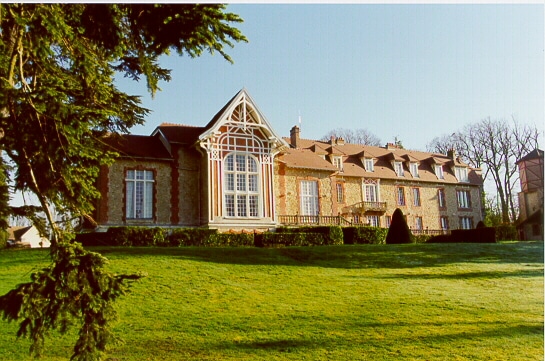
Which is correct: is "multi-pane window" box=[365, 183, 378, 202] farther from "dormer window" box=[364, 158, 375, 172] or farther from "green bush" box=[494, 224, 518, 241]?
"green bush" box=[494, 224, 518, 241]

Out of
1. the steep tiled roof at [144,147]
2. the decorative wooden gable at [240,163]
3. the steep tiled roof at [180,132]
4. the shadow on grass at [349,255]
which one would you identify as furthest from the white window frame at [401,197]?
the steep tiled roof at [144,147]

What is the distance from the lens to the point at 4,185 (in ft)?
18.7

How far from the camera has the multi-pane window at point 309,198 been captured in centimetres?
2884

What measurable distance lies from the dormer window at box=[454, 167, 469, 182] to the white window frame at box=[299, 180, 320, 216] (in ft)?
57.7

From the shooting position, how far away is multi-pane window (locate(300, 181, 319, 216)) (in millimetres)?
28844

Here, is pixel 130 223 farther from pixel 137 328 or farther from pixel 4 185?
pixel 4 185

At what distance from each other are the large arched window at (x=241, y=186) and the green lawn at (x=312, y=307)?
6954 mm

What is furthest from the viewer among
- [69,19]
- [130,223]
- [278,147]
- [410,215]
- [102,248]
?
→ [410,215]

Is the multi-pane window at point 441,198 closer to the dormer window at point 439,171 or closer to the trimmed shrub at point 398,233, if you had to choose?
the dormer window at point 439,171

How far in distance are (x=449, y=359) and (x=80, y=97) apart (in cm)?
754

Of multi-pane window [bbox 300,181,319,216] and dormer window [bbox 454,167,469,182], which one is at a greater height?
dormer window [bbox 454,167,469,182]

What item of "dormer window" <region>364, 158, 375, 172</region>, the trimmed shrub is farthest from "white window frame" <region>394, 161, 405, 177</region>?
the trimmed shrub

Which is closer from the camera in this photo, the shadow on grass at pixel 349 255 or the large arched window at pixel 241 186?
the shadow on grass at pixel 349 255

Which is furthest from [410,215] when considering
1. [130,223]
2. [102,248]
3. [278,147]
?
[102,248]
